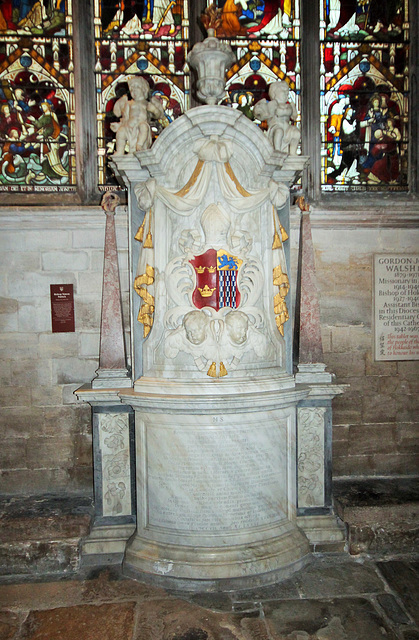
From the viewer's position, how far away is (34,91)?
436cm

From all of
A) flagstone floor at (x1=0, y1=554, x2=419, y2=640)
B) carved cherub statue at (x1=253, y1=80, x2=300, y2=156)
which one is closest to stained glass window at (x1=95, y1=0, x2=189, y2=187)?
carved cherub statue at (x1=253, y1=80, x2=300, y2=156)

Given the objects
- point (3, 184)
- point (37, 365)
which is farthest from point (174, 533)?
point (3, 184)

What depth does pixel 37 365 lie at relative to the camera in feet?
13.6

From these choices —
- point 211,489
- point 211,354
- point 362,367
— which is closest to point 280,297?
point 211,354

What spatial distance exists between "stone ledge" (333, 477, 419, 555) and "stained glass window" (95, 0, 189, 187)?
132 inches

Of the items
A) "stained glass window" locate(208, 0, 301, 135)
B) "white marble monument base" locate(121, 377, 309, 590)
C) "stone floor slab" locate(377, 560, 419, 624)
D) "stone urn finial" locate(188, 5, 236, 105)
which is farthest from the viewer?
"stained glass window" locate(208, 0, 301, 135)

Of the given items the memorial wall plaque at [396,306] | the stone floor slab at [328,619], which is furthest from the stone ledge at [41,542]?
the memorial wall plaque at [396,306]

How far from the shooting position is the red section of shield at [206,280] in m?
3.18

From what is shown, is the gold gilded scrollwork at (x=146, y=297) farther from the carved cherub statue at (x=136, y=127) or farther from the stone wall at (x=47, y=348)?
the stone wall at (x=47, y=348)

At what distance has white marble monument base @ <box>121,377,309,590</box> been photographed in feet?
9.99

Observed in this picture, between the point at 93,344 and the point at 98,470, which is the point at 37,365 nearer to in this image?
the point at 93,344

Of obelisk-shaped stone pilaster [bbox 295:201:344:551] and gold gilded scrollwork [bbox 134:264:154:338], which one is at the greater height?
gold gilded scrollwork [bbox 134:264:154:338]

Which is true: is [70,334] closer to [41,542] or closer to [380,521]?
[41,542]

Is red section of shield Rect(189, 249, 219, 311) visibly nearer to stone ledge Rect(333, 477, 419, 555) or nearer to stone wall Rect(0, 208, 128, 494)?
stone wall Rect(0, 208, 128, 494)
